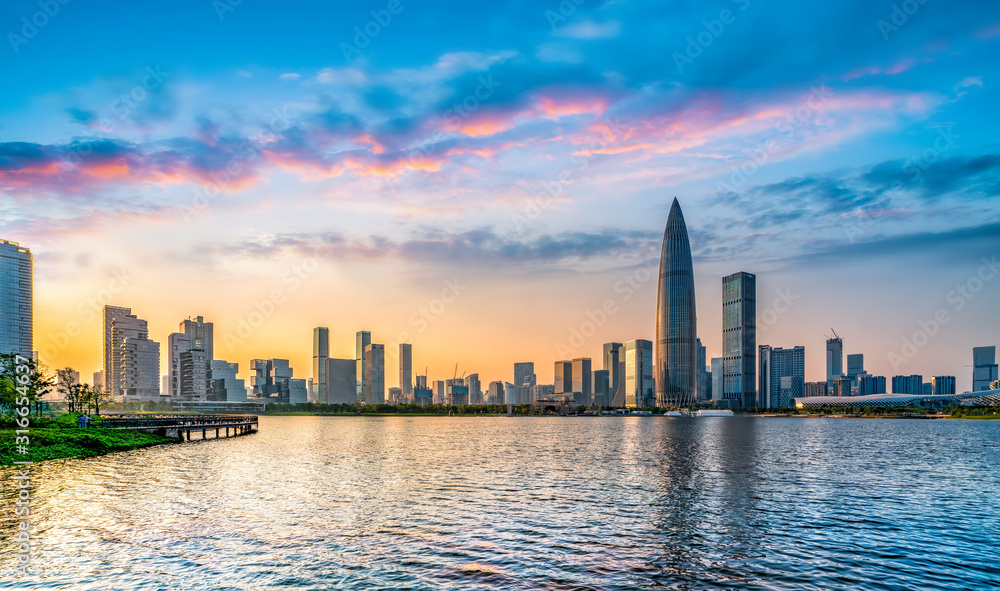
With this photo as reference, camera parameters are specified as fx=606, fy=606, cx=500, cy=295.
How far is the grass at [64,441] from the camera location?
264 ft

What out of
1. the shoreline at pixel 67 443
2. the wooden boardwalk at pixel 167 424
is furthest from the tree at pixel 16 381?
the shoreline at pixel 67 443

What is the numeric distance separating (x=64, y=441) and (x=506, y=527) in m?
83.3

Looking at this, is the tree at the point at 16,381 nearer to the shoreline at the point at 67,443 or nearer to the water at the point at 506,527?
the shoreline at the point at 67,443

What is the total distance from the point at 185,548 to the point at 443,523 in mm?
17162

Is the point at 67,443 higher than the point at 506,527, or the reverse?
the point at 506,527

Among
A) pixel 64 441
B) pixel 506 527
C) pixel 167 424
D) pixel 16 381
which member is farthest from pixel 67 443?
pixel 506 527

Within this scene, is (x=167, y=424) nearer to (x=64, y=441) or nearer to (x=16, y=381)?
(x=16, y=381)

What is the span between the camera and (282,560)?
3500cm

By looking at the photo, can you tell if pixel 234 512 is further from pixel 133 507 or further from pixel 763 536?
pixel 763 536

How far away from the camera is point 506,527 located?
43.8m

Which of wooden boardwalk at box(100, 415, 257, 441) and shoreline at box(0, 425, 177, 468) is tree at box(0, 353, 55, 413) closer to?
wooden boardwalk at box(100, 415, 257, 441)

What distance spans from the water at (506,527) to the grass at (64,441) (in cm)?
540

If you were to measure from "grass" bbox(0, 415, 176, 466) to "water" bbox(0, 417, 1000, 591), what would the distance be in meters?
5.40

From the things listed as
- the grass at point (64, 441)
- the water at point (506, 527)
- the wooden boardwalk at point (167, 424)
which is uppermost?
the water at point (506, 527)
